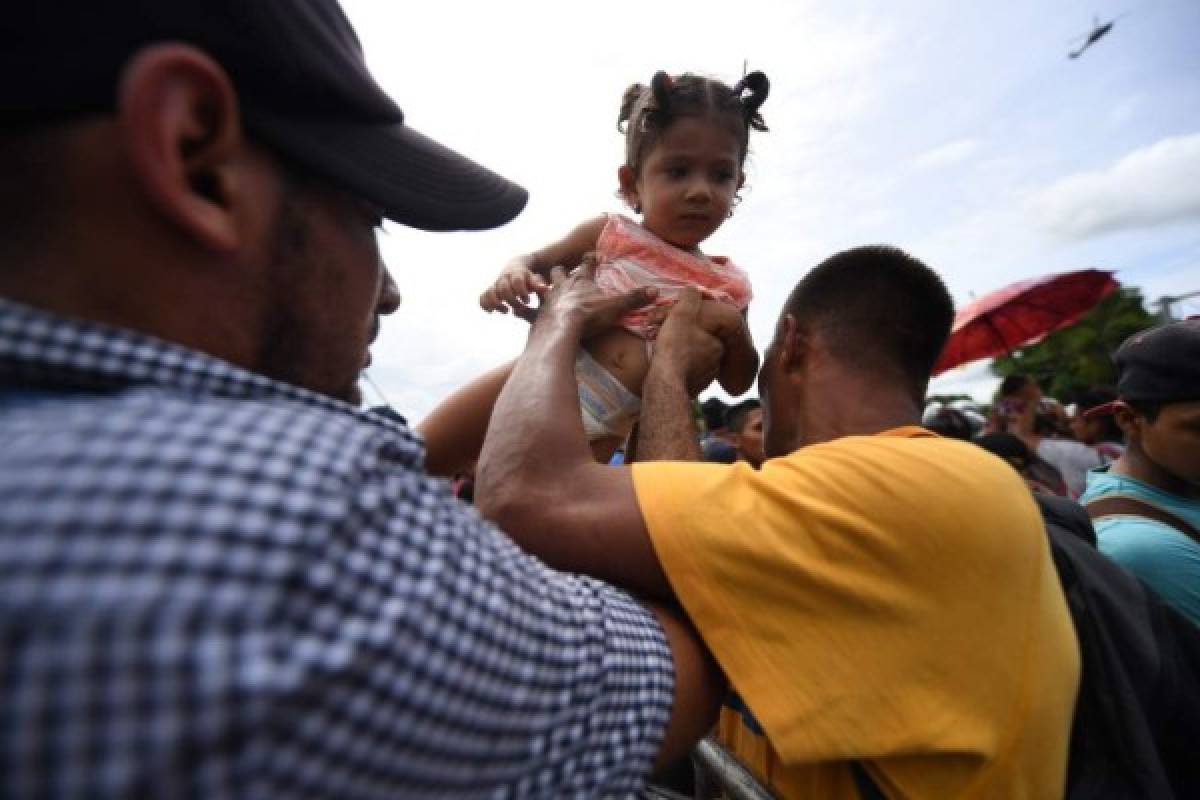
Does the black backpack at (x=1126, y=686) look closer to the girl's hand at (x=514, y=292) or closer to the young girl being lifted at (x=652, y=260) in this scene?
the young girl being lifted at (x=652, y=260)

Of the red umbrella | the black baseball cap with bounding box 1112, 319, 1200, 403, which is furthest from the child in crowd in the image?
the red umbrella

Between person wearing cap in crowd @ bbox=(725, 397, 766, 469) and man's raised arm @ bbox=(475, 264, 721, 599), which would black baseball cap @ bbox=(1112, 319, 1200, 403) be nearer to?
man's raised arm @ bbox=(475, 264, 721, 599)

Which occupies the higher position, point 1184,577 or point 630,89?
point 630,89

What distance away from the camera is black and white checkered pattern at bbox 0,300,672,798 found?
1.58 feet

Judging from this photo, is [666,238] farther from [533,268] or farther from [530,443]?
[530,443]

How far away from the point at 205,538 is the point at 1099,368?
48.8 m

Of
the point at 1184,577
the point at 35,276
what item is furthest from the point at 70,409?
the point at 1184,577

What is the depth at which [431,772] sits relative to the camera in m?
0.66

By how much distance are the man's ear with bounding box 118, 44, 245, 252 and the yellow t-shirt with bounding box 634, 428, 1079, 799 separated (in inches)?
38.3

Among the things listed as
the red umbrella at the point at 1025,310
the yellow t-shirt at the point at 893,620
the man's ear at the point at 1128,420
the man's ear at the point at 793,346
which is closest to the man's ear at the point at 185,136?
the yellow t-shirt at the point at 893,620

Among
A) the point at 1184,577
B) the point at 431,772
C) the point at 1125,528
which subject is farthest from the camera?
the point at 1125,528

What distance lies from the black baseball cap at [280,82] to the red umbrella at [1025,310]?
368 inches

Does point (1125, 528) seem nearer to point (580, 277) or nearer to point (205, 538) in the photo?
point (580, 277)

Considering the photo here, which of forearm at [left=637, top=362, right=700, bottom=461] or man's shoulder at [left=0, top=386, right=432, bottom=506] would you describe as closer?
man's shoulder at [left=0, top=386, right=432, bottom=506]
